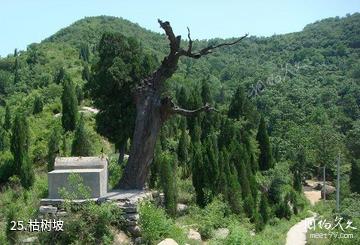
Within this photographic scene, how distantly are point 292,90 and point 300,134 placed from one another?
18.1m

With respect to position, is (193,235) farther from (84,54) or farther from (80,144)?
(84,54)

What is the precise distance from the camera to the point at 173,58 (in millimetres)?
13547

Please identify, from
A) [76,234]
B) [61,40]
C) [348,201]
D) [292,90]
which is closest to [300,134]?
[292,90]

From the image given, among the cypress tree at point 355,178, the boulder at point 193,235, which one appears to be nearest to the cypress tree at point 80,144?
the boulder at point 193,235

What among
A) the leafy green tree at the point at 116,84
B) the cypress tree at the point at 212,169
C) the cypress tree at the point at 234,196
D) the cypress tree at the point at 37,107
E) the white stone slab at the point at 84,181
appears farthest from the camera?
the cypress tree at the point at 37,107

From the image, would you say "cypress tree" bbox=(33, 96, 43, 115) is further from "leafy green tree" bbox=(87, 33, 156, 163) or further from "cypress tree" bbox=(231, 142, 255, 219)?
"cypress tree" bbox=(231, 142, 255, 219)

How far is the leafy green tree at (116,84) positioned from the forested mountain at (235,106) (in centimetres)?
24

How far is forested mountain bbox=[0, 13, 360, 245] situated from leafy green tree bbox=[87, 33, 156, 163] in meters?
0.24

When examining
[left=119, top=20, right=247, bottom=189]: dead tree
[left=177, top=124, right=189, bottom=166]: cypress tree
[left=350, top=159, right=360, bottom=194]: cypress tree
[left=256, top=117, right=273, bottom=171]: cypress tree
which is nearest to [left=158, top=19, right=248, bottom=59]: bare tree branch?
[left=119, top=20, right=247, bottom=189]: dead tree

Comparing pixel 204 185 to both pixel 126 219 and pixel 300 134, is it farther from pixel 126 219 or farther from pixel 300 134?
pixel 300 134

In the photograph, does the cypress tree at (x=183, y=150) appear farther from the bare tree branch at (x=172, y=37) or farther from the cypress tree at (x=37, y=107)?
the cypress tree at (x=37, y=107)

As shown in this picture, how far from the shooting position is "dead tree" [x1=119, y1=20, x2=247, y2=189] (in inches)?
527

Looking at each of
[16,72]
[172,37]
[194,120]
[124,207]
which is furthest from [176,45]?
[16,72]

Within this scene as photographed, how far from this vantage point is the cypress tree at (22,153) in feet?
65.4
